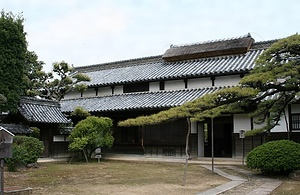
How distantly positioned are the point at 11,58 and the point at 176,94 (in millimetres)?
9706

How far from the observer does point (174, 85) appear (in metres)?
22.7

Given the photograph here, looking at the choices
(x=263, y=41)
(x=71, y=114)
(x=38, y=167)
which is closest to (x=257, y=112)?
(x=38, y=167)

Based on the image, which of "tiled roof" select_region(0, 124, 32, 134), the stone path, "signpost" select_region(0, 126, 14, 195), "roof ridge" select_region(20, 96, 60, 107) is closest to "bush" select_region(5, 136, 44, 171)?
"tiled roof" select_region(0, 124, 32, 134)

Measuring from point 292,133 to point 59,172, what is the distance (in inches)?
439

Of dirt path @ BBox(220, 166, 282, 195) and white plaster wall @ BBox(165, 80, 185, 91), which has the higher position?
white plaster wall @ BBox(165, 80, 185, 91)

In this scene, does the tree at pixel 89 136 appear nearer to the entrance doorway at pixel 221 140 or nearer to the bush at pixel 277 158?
the entrance doorway at pixel 221 140

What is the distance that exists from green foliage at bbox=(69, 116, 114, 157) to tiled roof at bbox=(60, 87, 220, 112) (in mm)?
2796

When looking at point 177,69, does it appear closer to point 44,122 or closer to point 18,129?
point 44,122

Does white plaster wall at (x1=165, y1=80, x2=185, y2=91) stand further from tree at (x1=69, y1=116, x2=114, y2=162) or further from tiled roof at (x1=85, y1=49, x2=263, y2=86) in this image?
tree at (x1=69, y1=116, x2=114, y2=162)

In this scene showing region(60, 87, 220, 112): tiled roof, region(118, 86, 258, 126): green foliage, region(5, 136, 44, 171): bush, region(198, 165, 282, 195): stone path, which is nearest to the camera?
region(198, 165, 282, 195): stone path

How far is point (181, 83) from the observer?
2252 cm

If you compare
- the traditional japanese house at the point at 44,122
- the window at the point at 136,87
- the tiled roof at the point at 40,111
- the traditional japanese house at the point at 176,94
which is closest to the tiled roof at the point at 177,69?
the traditional japanese house at the point at 176,94

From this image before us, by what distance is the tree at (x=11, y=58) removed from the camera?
17297mm

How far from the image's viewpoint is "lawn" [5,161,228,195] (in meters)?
9.74
